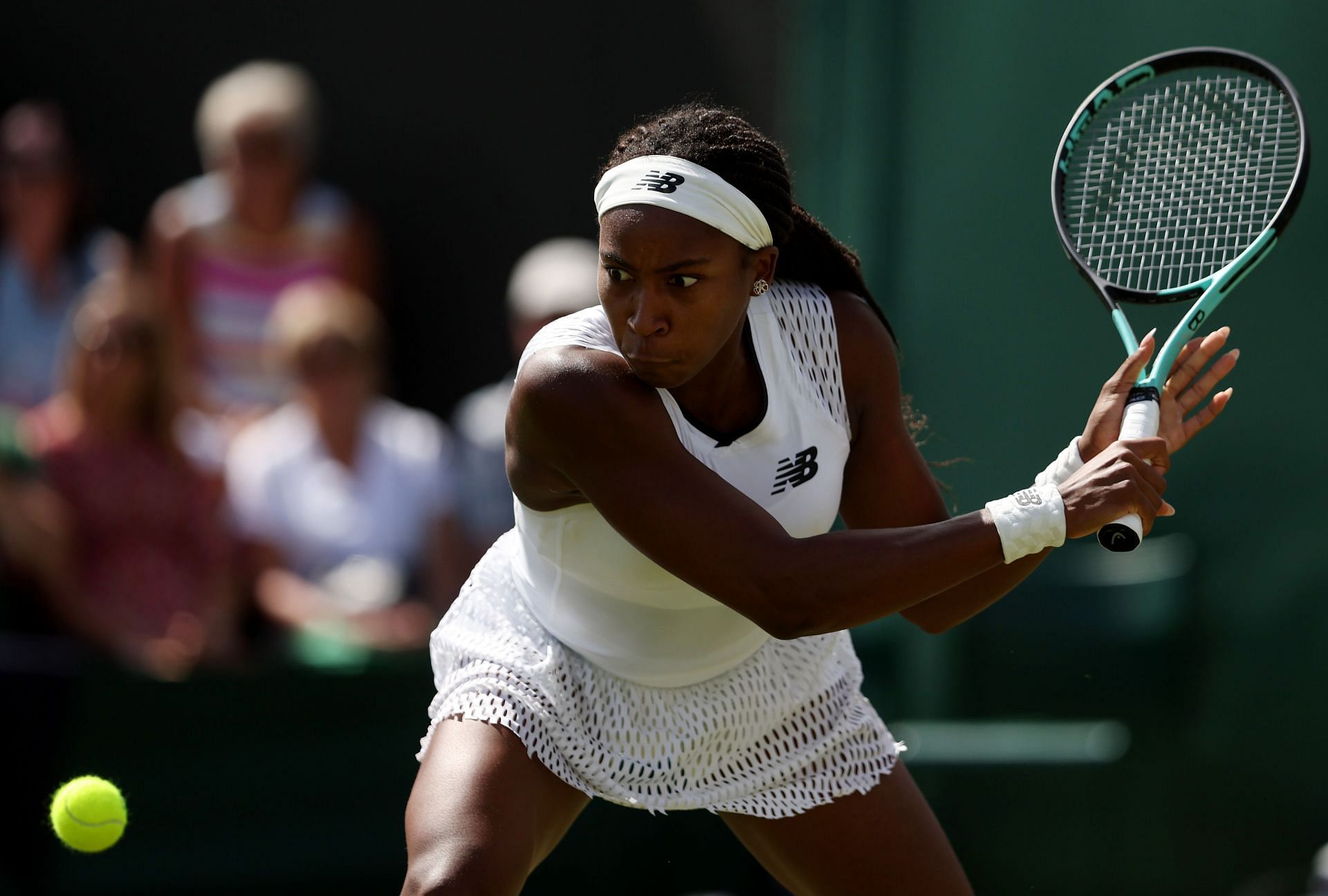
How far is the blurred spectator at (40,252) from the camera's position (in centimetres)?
569

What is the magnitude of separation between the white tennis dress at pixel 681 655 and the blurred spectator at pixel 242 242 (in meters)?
2.92

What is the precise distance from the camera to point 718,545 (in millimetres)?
2584

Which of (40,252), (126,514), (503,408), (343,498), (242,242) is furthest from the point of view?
(242,242)

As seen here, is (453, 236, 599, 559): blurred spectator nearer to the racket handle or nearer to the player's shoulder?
the player's shoulder

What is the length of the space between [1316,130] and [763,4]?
2.31 metres

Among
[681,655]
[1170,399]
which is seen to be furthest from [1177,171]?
[681,655]

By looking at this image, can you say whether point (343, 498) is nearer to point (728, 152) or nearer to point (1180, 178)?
point (1180, 178)

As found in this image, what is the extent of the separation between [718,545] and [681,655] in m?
0.47

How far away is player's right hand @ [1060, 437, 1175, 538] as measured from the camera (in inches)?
101

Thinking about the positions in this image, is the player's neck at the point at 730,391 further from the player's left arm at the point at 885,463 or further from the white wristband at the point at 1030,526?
the white wristband at the point at 1030,526

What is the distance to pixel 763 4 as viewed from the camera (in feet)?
22.2

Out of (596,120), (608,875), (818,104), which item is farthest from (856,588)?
(596,120)

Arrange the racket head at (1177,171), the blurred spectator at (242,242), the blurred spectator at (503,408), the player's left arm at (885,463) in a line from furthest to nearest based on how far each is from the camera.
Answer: the blurred spectator at (242,242), the blurred spectator at (503,408), the racket head at (1177,171), the player's left arm at (885,463)

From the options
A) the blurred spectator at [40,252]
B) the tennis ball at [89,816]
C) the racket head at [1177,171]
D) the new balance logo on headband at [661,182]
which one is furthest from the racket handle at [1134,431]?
the blurred spectator at [40,252]
